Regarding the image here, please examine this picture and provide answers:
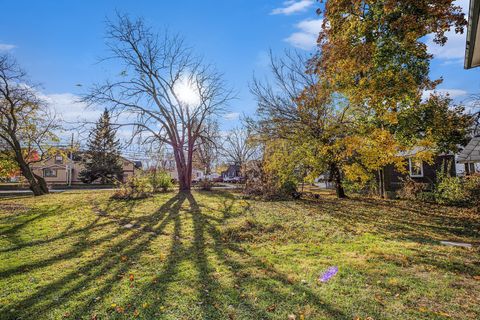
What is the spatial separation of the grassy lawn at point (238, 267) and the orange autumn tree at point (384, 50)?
12.9ft

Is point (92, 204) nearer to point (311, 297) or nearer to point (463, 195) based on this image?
point (311, 297)

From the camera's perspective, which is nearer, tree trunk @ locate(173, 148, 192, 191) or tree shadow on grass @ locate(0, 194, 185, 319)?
tree shadow on grass @ locate(0, 194, 185, 319)

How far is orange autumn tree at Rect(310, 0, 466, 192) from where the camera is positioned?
773 cm

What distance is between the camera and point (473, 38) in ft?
16.0

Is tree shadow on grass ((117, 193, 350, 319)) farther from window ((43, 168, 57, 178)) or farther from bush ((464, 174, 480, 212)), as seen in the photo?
window ((43, 168, 57, 178))

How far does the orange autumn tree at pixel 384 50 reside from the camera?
7.73 m

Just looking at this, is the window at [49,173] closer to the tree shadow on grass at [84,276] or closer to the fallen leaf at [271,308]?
the tree shadow on grass at [84,276]

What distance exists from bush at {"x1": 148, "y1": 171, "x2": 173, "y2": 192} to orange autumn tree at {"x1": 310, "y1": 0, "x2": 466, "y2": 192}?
12.4 meters

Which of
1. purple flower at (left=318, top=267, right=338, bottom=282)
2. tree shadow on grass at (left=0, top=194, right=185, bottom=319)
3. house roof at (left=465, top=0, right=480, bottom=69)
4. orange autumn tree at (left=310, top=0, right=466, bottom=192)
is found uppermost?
orange autumn tree at (left=310, top=0, right=466, bottom=192)

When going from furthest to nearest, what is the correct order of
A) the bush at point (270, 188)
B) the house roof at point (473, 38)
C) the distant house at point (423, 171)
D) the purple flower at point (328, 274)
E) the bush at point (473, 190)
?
the distant house at point (423, 171)
the bush at point (270, 188)
the bush at point (473, 190)
the purple flower at point (328, 274)
the house roof at point (473, 38)

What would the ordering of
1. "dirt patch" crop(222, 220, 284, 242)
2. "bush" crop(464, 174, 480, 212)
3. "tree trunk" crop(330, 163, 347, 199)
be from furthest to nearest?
"tree trunk" crop(330, 163, 347, 199) → "bush" crop(464, 174, 480, 212) → "dirt patch" crop(222, 220, 284, 242)

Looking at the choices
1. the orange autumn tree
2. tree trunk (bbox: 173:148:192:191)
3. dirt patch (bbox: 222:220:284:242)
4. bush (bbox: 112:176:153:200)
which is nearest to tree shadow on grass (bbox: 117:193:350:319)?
dirt patch (bbox: 222:220:284:242)

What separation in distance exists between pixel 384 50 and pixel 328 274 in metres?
7.24

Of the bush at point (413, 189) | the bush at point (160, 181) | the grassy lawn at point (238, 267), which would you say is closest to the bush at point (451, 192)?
the bush at point (413, 189)
